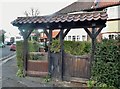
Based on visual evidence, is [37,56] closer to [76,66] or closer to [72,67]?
[72,67]

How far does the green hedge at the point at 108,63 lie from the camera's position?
28.5ft

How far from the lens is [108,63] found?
29.2 feet

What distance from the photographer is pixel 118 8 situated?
26984 millimetres

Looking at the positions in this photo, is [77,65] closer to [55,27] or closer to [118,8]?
[55,27]

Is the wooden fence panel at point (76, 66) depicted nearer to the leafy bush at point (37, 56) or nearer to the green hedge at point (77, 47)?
the leafy bush at point (37, 56)

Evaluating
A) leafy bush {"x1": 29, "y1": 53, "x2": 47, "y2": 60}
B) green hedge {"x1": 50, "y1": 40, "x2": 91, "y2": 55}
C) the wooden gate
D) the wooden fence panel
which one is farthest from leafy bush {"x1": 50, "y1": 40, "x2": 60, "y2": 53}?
green hedge {"x1": 50, "y1": 40, "x2": 91, "y2": 55}

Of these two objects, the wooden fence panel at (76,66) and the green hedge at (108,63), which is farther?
the wooden fence panel at (76,66)

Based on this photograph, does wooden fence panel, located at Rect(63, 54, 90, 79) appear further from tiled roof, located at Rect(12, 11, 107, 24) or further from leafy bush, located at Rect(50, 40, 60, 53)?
tiled roof, located at Rect(12, 11, 107, 24)

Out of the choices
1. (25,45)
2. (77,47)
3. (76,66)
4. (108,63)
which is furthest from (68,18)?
(77,47)

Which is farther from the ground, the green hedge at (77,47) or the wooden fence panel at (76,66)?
the green hedge at (77,47)

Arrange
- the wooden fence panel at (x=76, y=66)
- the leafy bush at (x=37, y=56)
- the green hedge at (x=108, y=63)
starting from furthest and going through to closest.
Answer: the leafy bush at (x=37, y=56)
the wooden fence panel at (x=76, y=66)
the green hedge at (x=108, y=63)

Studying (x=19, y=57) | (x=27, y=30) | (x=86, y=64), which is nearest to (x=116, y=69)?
(x=86, y=64)

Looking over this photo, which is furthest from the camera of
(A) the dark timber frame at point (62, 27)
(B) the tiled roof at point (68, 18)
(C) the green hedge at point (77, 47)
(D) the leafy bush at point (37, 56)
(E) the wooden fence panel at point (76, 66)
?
(C) the green hedge at point (77, 47)

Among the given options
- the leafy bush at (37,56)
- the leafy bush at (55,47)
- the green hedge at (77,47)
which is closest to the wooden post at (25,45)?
the leafy bush at (37,56)
